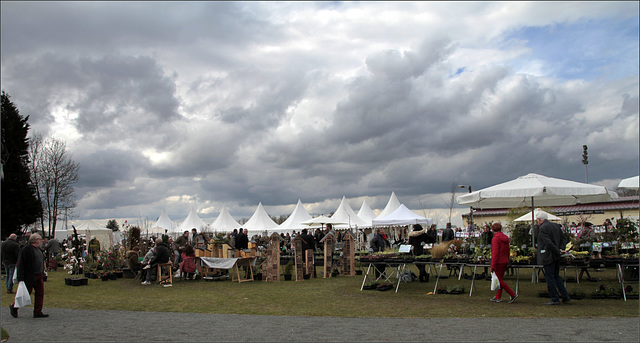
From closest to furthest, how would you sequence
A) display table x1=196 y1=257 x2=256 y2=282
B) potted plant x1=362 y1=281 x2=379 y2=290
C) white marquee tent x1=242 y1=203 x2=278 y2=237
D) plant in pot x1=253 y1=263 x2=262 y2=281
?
potted plant x1=362 y1=281 x2=379 y2=290 < display table x1=196 y1=257 x2=256 y2=282 < plant in pot x1=253 y1=263 x2=262 y2=281 < white marquee tent x1=242 y1=203 x2=278 y2=237

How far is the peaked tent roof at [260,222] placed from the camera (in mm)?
33625

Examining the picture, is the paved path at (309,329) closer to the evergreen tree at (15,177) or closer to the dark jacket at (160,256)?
the dark jacket at (160,256)

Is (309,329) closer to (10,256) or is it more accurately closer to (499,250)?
(499,250)

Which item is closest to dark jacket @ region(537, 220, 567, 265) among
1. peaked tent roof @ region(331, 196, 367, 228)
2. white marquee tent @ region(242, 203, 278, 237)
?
peaked tent roof @ region(331, 196, 367, 228)

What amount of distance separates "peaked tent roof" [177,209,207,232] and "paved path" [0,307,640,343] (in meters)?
30.8

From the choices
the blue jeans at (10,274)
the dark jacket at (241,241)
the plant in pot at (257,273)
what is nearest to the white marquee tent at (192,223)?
the dark jacket at (241,241)

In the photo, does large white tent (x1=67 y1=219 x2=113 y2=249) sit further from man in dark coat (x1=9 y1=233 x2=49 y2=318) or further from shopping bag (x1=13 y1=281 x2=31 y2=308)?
shopping bag (x1=13 y1=281 x2=31 y2=308)

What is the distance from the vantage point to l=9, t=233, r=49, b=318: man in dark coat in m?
8.85

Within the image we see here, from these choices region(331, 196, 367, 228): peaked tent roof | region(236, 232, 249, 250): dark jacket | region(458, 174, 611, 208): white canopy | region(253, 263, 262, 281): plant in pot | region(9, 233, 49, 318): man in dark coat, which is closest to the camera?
region(9, 233, 49, 318): man in dark coat

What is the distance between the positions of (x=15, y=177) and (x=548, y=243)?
31421mm

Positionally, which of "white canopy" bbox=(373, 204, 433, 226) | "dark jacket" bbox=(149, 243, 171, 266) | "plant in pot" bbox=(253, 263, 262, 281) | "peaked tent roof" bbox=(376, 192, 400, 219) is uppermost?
"peaked tent roof" bbox=(376, 192, 400, 219)

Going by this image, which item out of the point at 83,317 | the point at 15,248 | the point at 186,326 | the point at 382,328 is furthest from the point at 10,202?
the point at 382,328

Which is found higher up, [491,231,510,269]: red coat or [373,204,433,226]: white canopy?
[373,204,433,226]: white canopy

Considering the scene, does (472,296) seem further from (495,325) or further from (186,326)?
(186,326)
